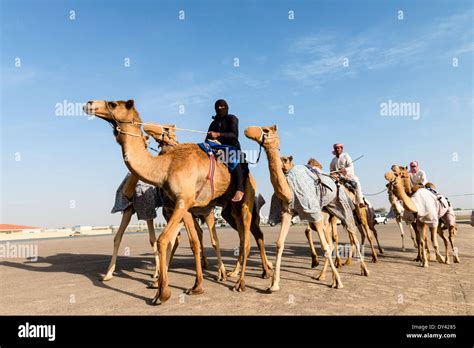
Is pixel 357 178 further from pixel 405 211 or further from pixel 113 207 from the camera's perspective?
pixel 113 207

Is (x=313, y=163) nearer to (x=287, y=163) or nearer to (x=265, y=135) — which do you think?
(x=287, y=163)

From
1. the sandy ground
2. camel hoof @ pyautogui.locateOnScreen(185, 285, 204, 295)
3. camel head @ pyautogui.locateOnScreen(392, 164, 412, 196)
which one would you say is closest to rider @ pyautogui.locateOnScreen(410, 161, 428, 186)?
camel head @ pyautogui.locateOnScreen(392, 164, 412, 196)

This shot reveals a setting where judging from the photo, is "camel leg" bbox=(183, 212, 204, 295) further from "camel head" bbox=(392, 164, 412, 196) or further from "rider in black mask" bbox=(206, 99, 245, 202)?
"camel head" bbox=(392, 164, 412, 196)

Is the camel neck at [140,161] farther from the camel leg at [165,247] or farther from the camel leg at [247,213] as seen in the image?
the camel leg at [247,213]

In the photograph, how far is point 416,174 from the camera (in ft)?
45.8

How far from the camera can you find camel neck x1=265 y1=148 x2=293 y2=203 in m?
7.12

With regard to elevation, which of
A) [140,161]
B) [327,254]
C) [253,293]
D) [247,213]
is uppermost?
[140,161]

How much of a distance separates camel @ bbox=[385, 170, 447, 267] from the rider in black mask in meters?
5.03

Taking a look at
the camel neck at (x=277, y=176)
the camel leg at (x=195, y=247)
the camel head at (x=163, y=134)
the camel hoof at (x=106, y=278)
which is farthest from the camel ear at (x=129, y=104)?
the camel hoof at (x=106, y=278)

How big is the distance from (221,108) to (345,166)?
535cm

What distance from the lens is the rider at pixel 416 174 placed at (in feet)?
45.1

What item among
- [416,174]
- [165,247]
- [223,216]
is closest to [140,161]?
[165,247]
